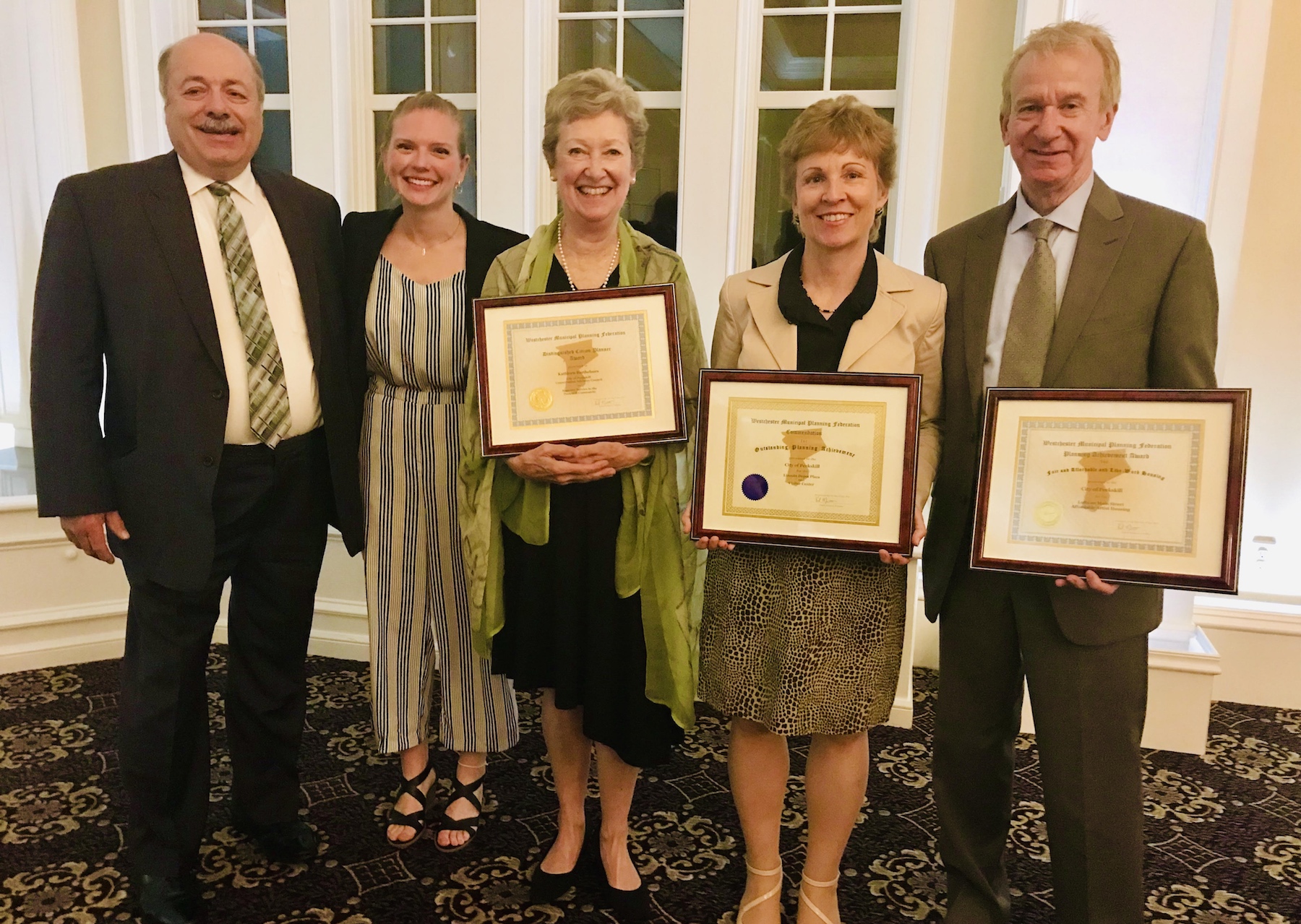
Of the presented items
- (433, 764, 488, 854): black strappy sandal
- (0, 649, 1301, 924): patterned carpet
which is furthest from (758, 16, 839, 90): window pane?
(433, 764, 488, 854): black strappy sandal

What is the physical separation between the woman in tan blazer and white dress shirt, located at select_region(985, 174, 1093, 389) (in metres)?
0.10

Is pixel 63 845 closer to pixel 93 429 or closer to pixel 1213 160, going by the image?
pixel 93 429

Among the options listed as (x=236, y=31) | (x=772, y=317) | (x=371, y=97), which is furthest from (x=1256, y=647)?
(x=236, y=31)

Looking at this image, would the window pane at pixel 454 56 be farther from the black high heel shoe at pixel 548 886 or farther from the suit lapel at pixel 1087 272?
the black high heel shoe at pixel 548 886

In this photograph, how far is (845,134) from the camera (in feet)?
4.94

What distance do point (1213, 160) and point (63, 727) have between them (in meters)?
3.89

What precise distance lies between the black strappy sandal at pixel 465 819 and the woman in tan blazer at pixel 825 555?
862 millimetres

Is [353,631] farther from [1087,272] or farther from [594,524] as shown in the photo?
[1087,272]

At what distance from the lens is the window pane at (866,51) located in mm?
3123

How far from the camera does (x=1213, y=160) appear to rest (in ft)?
8.00

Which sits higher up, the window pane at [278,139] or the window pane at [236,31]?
the window pane at [236,31]

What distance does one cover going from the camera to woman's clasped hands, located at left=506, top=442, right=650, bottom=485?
5.45 feet

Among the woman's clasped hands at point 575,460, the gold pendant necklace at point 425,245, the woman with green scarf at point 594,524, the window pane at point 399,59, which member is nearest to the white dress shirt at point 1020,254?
the woman with green scarf at point 594,524

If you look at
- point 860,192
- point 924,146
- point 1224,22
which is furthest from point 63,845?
point 1224,22
